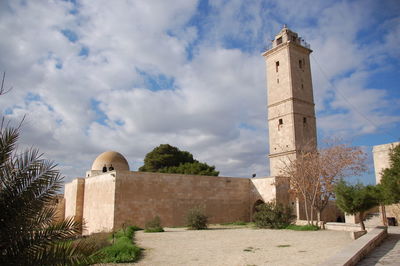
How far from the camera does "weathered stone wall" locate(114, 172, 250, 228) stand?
17047 mm

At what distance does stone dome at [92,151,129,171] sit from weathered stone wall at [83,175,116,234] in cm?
452

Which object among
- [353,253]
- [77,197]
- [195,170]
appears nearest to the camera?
[353,253]

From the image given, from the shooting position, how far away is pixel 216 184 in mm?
20391

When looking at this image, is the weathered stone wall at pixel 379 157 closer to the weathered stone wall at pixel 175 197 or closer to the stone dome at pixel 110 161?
the weathered stone wall at pixel 175 197

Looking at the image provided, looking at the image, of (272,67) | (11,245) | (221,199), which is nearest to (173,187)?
(221,199)

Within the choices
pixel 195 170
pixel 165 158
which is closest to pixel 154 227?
pixel 195 170

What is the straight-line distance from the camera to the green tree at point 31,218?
308 centimetres

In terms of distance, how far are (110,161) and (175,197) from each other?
33.5ft

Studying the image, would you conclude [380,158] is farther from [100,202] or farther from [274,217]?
[100,202]

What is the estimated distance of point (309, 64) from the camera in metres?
26.7

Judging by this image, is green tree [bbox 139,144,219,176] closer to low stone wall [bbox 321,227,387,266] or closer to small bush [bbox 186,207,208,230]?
small bush [bbox 186,207,208,230]

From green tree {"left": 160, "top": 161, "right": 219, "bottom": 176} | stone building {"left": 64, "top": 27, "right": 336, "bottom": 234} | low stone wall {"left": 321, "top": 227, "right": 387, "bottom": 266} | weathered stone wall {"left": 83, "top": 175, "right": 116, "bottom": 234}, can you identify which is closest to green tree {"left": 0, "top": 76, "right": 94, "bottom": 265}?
low stone wall {"left": 321, "top": 227, "right": 387, "bottom": 266}

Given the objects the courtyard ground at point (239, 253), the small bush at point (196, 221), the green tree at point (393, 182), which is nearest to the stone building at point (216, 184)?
the small bush at point (196, 221)

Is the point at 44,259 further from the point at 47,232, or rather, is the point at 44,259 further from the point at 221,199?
the point at 221,199
